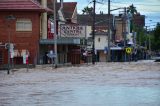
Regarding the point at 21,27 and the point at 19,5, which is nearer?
the point at 21,27

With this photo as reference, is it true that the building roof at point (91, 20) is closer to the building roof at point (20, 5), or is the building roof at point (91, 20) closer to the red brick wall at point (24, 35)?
the building roof at point (20, 5)

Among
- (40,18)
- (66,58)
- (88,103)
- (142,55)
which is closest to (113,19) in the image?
(142,55)

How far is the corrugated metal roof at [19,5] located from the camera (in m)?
70.8

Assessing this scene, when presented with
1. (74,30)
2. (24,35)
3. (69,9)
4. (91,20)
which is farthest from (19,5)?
(91,20)

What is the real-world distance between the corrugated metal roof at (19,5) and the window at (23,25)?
1598 mm

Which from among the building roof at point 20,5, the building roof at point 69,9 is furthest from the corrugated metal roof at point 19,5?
the building roof at point 69,9

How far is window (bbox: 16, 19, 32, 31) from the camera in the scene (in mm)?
71250

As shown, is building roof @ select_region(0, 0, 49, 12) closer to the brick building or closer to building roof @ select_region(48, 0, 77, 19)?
the brick building

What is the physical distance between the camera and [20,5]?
71438 mm

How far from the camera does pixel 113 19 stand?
135 m

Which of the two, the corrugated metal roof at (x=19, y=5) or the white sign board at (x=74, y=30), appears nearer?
the corrugated metal roof at (x=19, y=5)

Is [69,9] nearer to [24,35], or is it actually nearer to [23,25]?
[23,25]

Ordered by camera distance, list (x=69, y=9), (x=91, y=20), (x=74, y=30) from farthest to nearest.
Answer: (x=91, y=20) < (x=69, y=9) < (x=74, y=30)

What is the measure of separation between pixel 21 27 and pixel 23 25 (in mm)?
366
